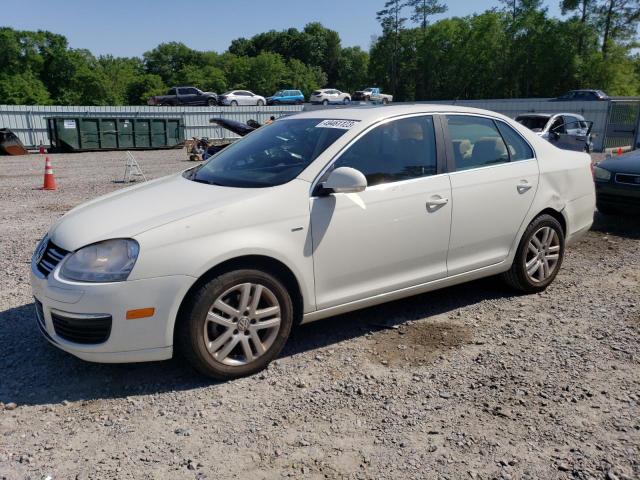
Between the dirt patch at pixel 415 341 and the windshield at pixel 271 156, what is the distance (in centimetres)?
139

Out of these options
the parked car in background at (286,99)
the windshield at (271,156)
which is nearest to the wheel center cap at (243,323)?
the windshield at (271,156)

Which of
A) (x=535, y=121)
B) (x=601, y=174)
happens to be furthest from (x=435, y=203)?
(x=535, y=121)

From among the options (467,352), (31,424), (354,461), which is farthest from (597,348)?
→ (31,424)

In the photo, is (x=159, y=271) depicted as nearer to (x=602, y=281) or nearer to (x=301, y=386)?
(x=301, y=386)

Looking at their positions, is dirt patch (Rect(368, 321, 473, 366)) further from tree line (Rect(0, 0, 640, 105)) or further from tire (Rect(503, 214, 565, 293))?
tree line (Rect(0, 0, 640, 105))

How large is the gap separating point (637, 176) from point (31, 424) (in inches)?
303

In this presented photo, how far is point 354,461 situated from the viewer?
8.78 ft

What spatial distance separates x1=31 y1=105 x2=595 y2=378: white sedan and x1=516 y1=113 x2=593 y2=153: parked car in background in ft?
38.1

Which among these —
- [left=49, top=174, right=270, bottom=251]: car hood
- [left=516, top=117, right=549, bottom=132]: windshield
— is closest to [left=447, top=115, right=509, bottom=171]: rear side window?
[left=49, top=174, right=270, bottom=251]: car hood

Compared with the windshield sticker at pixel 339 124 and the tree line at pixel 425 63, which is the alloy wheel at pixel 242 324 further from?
the tree line at pixel 425 63

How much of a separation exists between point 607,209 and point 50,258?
777 centimetres

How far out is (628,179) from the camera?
768 centimetres

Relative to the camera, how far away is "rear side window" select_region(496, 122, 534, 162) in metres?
4.72

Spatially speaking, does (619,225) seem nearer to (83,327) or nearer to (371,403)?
(371,403)
